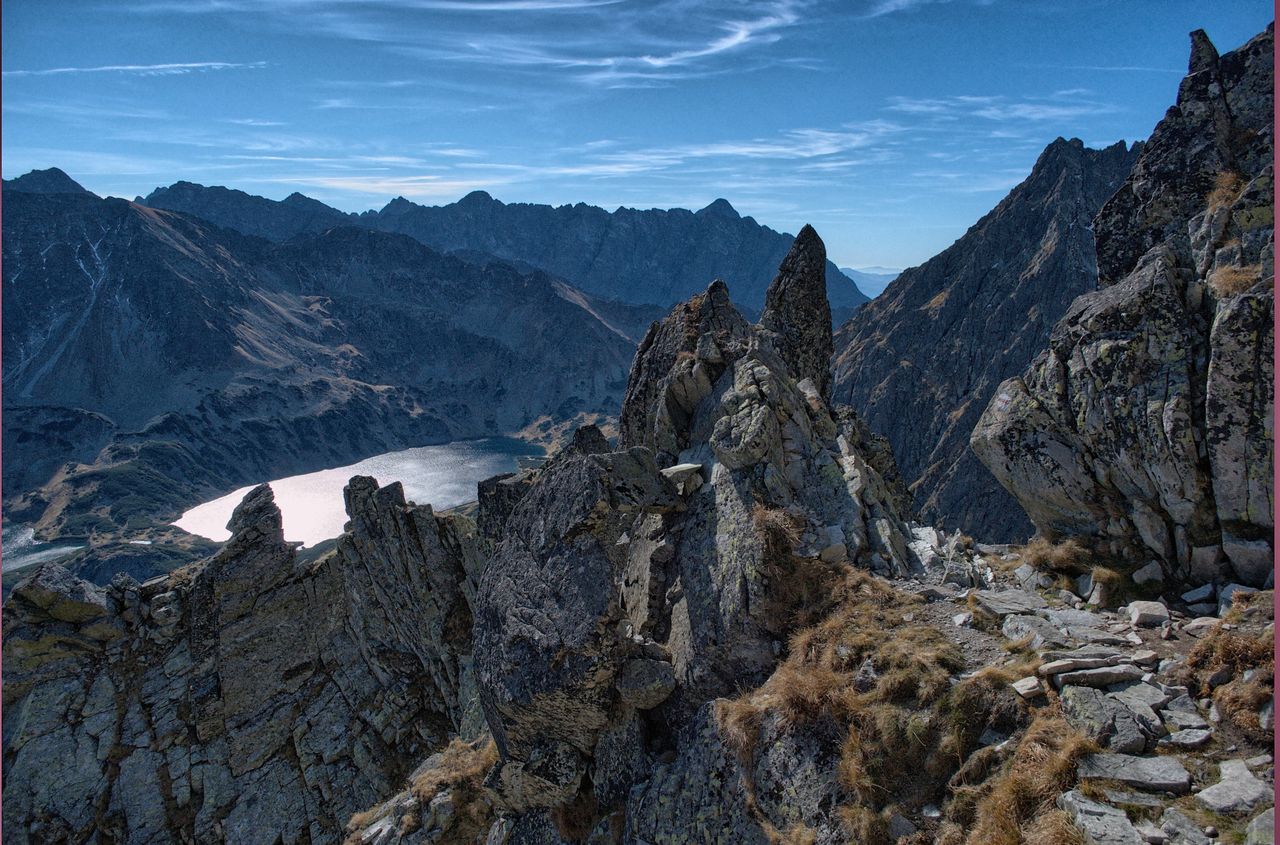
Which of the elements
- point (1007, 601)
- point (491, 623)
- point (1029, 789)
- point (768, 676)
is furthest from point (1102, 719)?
point (491, 623)

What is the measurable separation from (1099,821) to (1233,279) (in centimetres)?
1267

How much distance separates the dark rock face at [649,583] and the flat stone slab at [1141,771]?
756 centimetres

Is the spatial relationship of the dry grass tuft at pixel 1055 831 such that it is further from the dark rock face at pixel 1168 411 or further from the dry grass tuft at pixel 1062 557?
the dry grass tuft at pixel 1062 557

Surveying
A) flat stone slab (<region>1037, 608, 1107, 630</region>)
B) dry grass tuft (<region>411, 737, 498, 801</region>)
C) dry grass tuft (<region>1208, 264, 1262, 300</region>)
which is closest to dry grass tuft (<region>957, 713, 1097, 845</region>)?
flat stone slab (<region>1037, 608, 1107, 630</region>)

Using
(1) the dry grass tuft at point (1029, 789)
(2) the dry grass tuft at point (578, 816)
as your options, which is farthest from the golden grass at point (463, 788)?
(1) the dry grass tuft at point (1029, 789)

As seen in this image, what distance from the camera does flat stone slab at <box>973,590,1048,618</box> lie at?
15508 mm

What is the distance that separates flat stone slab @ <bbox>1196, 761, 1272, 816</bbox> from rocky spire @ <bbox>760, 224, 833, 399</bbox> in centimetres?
3465

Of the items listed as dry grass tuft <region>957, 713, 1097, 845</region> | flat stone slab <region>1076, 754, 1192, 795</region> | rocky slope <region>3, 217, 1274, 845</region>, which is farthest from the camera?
rocky slope <region>3, 217, 1274, 845</region>

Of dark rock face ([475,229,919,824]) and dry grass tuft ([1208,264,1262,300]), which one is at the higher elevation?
dry grass tuft ([1208,264,1262,300])

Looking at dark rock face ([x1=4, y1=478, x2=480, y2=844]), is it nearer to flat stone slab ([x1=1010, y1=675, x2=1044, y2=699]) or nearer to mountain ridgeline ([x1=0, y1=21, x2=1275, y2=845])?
mountain ridgeline ([x1=0, y1=21, x2=1275, y2=845])

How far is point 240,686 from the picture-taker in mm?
45750

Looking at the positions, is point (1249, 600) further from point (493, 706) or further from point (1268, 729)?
point (493, 706)

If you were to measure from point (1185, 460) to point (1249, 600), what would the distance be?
3.25 meters

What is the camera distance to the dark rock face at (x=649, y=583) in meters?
18.1
